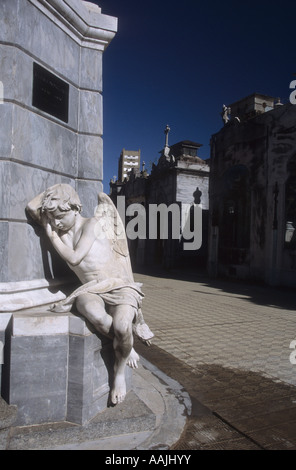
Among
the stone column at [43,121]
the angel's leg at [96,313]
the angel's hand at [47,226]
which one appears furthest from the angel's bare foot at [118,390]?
the angel's hand at [47,226]

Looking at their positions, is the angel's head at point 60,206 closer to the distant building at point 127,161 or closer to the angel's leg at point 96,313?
the angel's leg at point 96,313

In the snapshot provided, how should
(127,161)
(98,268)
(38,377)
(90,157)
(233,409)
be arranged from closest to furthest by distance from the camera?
(38,377), (98,268), (233,409), (90,157), (127,161)

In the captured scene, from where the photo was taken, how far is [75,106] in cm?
362

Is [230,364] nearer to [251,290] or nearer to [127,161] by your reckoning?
[251,290]

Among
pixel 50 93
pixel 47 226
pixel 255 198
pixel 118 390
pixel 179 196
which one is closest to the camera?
pixel 118 390

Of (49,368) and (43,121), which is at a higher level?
(43,121)

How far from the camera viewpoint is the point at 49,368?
2693 mm

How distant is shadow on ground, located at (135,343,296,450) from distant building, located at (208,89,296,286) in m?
9.20

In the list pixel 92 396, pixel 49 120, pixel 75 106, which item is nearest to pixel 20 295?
pixel 92 396

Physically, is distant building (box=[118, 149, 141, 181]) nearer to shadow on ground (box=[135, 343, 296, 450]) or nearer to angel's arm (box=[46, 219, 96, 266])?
shadow on ground (box=[135, 343, 296, 450])

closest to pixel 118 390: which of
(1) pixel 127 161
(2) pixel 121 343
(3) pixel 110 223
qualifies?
(2) pixel 121 343

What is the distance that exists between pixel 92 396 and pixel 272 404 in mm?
1918

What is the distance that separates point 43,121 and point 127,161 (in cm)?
4930

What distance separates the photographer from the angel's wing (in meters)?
3.31
